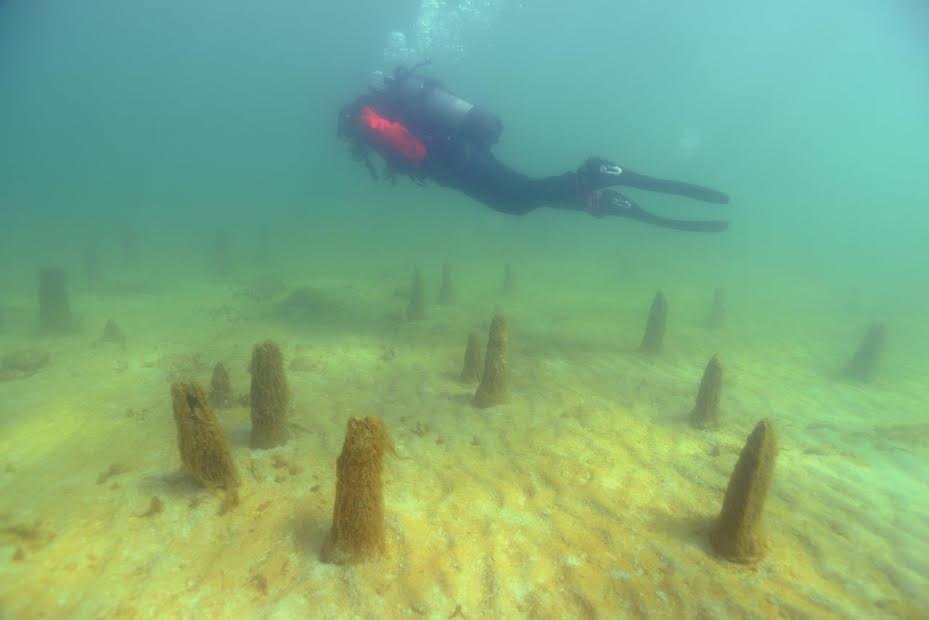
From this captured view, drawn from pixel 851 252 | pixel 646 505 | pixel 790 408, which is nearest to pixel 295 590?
pixel 646 505

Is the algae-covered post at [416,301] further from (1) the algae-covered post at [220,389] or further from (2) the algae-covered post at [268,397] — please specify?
(2) the algae-covered post at [268,397]

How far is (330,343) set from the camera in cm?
1038

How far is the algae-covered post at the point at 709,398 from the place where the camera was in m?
7.37

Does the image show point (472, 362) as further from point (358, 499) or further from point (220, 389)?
point (358, 499)

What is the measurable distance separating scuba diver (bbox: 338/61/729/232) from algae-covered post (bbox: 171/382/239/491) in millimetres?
6429

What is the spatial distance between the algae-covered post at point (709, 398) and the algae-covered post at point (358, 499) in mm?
5639

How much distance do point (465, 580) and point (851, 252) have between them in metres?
56.7

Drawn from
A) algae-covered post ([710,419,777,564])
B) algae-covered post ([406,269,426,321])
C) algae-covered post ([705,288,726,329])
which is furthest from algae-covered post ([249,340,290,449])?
algae-covered post ([705,288,726,329])

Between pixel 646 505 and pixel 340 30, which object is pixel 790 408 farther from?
pixel 340 30

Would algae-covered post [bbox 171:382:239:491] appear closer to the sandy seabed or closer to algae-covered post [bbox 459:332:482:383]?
the sandy seabed

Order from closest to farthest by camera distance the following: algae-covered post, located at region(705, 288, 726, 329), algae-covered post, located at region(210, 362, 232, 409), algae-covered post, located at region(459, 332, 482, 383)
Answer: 1. algae-covered post, located at region(210, 362, 232, 409)
2. algae-covered post, located at region(459, 332, 482, 383)
3. algae-covered post, located at region(705, 288, 726, 329)

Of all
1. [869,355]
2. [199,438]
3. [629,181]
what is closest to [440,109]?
[629,181]

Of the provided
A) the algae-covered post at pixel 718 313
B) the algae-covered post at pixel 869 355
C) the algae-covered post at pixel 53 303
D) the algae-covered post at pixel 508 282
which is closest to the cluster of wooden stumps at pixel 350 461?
the algae-covered post at pixel 869 355

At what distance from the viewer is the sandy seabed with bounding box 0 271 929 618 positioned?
385 cm
